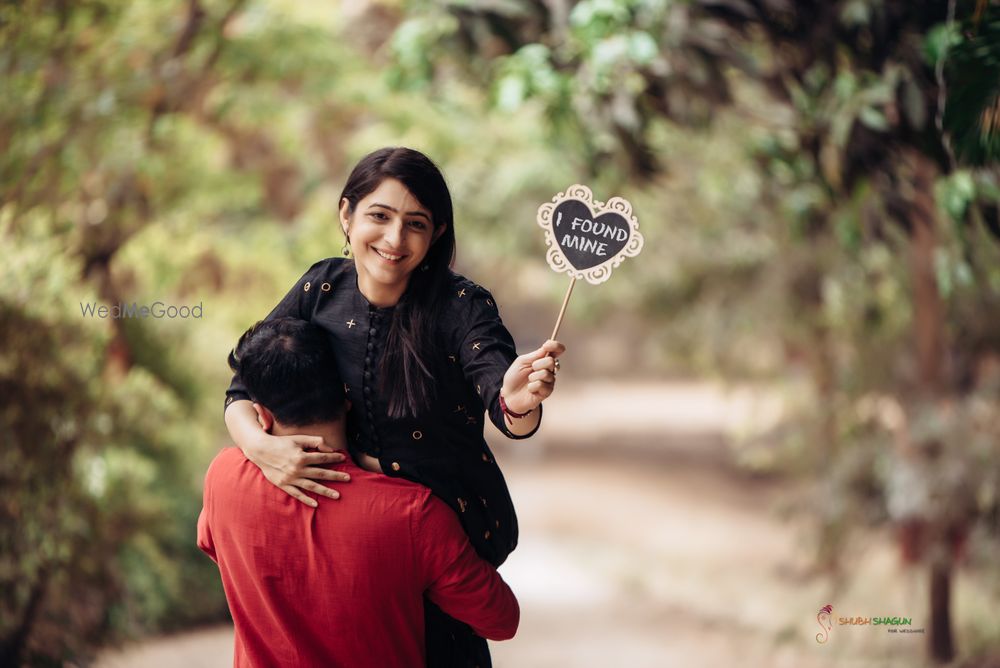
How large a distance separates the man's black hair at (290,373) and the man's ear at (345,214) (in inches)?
6.7

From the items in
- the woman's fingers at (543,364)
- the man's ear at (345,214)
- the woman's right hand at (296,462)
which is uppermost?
the man's ear at (345,214)

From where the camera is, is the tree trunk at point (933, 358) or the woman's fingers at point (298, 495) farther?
the tree trunk at point (933, 358)

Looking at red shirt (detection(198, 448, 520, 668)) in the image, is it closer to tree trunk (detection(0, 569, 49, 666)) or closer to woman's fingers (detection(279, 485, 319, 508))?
woman's fingers (detection(279, 485, 319, 508))

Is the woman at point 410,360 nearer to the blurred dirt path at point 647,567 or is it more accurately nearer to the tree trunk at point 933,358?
the blurred dirt path at point 647,567

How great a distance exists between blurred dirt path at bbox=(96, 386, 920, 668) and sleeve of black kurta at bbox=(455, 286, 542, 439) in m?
3.48

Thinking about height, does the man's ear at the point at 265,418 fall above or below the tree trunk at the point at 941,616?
above

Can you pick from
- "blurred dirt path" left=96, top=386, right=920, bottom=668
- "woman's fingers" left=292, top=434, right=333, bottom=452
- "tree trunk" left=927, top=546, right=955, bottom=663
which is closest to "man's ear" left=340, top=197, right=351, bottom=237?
"woman's fingers" left=292, top=434, right=333, bottom=452

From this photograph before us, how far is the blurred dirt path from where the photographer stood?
5.60 metres

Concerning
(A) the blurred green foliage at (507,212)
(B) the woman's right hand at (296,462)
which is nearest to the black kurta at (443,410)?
(B) the woman's right hand at (296,462)

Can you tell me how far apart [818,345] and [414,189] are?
5.52 meters

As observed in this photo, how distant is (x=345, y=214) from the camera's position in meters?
1.56

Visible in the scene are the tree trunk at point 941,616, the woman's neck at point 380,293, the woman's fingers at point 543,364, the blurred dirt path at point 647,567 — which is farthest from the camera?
the blurred dirt path at point 647,567

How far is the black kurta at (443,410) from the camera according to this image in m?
1.51

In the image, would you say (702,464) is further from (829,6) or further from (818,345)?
(829,6)
